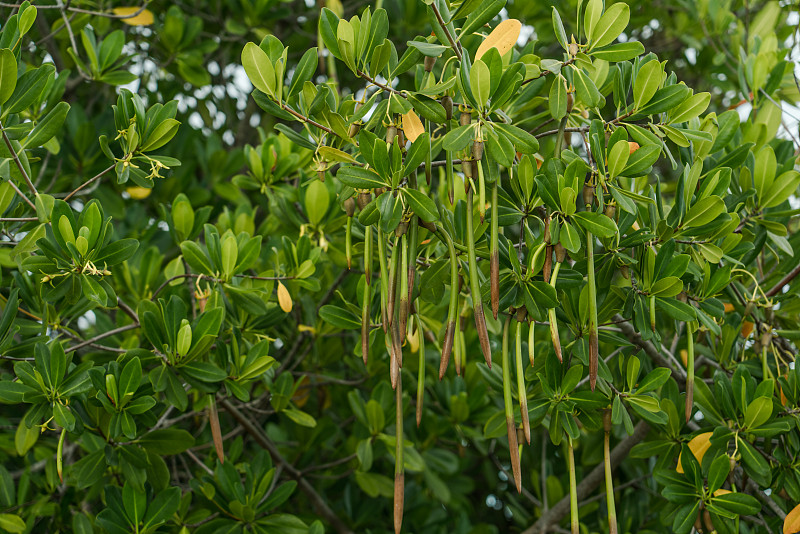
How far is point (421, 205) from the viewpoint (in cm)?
109

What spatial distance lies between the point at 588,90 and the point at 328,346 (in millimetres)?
1325

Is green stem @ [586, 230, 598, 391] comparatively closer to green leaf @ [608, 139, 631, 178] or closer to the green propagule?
the green propagule

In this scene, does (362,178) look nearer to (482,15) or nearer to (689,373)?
(482,15)

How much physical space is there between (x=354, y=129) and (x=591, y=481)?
1219 millimetres

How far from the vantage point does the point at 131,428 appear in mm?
1387

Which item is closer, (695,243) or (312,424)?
(695,243)

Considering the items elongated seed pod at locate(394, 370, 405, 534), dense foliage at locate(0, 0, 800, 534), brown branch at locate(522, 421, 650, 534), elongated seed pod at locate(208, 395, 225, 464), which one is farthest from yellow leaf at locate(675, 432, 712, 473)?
elongated seed pod at locate(208, 395, 225, 464)

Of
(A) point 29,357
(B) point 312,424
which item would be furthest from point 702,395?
(A) point 29,357

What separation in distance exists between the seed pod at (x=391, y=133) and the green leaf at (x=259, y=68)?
0.70 feet

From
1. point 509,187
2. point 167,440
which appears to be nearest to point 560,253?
point 509,187

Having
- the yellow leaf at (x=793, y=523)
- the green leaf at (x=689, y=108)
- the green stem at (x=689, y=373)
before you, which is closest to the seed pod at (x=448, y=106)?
the green leaf at (x=689, y=108)

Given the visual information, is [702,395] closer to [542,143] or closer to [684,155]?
[684,155]

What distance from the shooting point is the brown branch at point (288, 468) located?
70.8 inches

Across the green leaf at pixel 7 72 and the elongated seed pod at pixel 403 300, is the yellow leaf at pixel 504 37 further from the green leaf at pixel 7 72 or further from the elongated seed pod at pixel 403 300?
the green leaf at pixel 7 72
